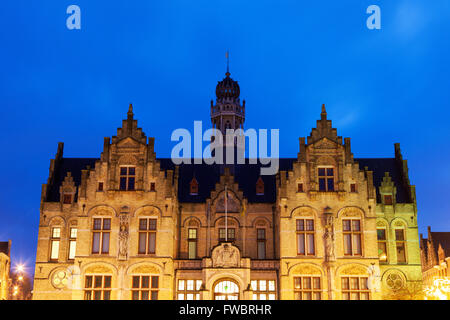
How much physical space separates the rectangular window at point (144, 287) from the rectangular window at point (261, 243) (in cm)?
942

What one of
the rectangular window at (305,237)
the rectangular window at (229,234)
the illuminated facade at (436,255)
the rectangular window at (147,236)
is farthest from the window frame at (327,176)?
the illuminated facade at (436,255)

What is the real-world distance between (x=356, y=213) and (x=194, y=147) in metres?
19.8

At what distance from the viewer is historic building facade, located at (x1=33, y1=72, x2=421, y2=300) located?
40875 mm

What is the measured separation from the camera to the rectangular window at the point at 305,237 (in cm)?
4150

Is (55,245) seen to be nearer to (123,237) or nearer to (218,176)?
(123,237)

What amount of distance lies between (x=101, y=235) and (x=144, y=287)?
5.47m

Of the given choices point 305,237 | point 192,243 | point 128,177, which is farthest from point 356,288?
point 128,177

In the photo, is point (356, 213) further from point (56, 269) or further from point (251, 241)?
point (56, 269)

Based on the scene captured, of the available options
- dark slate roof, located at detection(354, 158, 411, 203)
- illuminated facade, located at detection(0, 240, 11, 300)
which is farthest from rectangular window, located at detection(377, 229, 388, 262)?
illuminated facade, located at detection(0, 240, 11, 300)

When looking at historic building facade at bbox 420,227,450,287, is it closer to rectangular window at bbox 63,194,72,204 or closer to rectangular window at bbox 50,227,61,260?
rectangular window at bbox 63,194,72,204

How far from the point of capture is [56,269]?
45.1m

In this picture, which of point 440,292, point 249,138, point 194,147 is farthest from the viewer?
point 249,138
